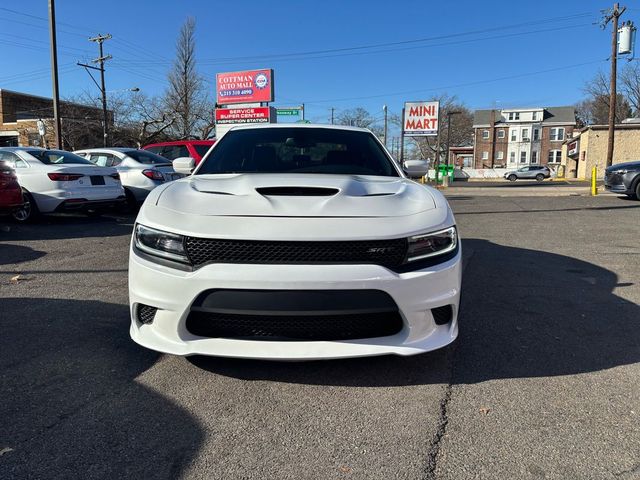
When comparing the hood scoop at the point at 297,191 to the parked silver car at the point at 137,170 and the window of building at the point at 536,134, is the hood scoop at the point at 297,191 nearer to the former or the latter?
the parked silver car at the point at 137,170

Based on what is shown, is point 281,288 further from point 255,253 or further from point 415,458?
point 415,458

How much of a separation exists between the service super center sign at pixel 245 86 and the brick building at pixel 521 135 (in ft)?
165

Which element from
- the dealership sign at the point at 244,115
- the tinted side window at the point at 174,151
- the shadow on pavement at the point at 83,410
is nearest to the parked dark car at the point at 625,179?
the tinted side window at the point at 174,151

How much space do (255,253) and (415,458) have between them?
126 centimetres

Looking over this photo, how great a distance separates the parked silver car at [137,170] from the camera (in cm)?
1041

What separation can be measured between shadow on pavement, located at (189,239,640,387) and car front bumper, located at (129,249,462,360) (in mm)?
391

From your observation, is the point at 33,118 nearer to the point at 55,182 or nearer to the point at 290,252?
the point at 55,182

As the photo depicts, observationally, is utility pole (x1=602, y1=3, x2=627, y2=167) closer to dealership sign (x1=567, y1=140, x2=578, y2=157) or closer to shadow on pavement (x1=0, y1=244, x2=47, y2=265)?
Result: dealership sign (x1=567, y1=140, x2=578, y2=157)

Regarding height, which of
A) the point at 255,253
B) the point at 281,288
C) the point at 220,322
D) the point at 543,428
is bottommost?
the point at 543,428

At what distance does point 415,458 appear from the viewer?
2156 millimetres

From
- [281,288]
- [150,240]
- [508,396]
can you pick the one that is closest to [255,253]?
[281,288]

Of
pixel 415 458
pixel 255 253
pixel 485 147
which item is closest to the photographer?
pixel 415 458

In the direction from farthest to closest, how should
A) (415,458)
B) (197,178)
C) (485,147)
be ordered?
(485,147), (197,178), (415,458)

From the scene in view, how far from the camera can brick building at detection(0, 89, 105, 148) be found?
3941cm
